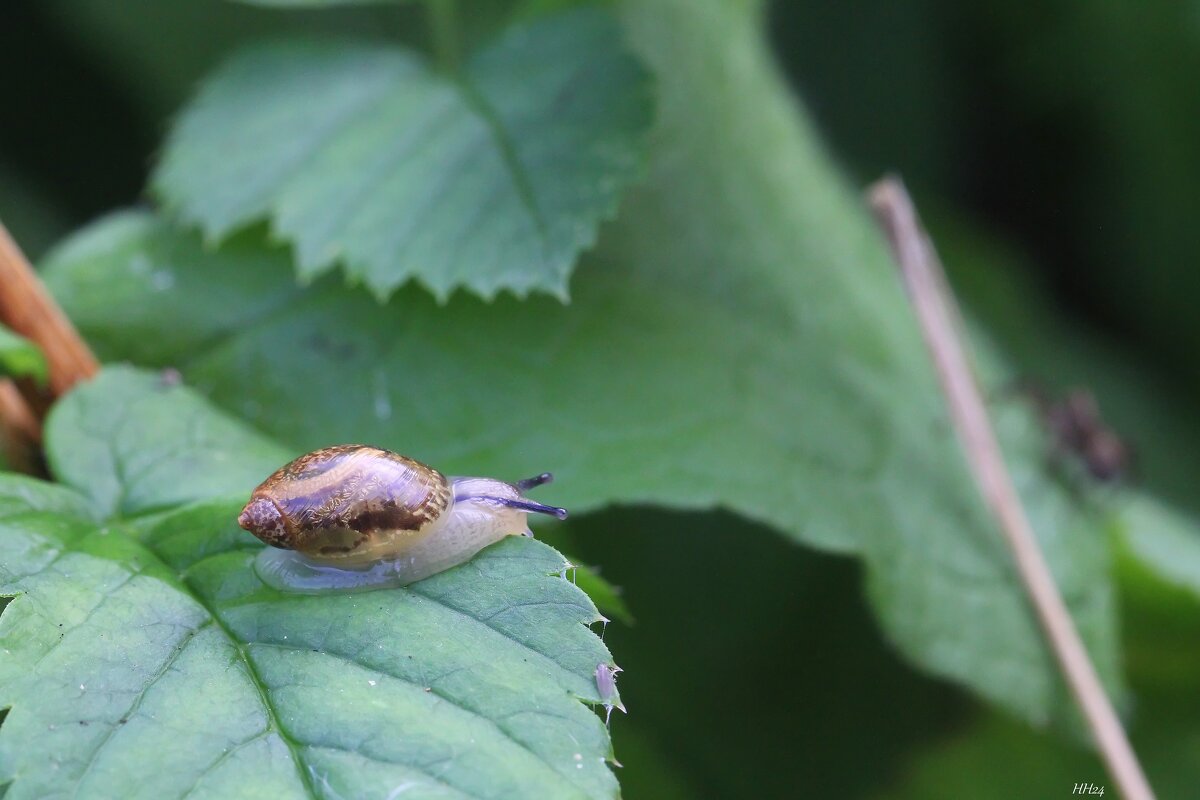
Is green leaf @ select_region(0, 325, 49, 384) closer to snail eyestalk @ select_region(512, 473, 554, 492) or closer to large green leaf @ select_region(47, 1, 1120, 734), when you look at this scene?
large green leaf @ select_region(47, 1, 1120, 734)

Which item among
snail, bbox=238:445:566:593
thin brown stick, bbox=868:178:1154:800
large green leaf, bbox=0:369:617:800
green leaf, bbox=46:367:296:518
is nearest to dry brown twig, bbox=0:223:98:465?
green leaf, bbox=46:367:296:518

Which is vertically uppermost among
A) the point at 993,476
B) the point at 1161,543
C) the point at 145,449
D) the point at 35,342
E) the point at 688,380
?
the point at 35,342

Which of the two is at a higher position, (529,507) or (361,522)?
(361,522)

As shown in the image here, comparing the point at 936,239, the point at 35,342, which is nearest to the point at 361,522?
the point at 35,342

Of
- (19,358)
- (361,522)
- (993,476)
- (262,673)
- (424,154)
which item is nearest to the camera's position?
(262,673)

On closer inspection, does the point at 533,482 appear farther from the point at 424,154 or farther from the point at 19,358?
the point at 19,358

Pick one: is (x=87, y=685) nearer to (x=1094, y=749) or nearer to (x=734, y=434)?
Result: (x=734, y=434)

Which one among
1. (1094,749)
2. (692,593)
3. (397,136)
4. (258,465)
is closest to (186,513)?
(258,465)
